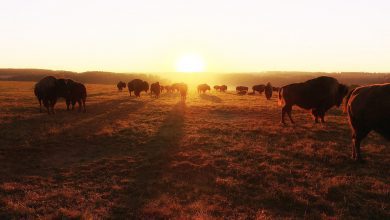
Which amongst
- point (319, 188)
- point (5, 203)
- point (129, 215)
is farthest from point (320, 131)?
point (5, 203)

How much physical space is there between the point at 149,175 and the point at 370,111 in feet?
22.6

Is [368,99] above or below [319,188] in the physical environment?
above

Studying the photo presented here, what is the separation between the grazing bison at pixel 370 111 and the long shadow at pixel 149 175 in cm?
618

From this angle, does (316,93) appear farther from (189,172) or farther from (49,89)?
(49,89)

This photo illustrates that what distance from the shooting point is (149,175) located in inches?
383

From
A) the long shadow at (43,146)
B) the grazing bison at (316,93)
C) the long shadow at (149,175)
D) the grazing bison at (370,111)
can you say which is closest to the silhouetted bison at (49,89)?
the long shadow at (43,146)

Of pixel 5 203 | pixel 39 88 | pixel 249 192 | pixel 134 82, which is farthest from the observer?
pixel 134 82

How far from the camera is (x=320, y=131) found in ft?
52.4

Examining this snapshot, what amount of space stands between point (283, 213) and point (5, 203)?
626cm

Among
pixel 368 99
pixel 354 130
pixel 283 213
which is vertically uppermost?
pixel 368 99

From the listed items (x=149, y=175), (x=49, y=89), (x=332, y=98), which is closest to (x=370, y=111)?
(x=149, y=175)

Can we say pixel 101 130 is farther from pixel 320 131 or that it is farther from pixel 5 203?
pixel 320 131

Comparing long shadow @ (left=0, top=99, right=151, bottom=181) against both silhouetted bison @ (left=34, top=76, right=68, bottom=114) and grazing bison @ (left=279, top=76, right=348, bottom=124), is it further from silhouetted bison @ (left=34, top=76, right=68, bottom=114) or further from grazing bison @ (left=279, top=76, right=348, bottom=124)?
grazing bison @ (left=279, top=76, right=348, bottom=124)

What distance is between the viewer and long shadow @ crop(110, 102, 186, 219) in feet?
24.4
